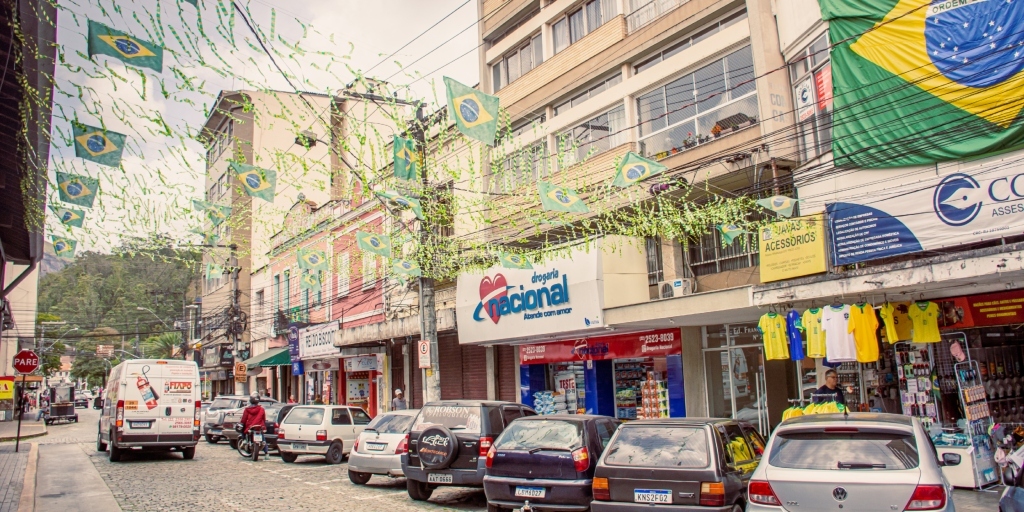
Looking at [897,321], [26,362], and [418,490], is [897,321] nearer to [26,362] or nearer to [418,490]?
[418,490]

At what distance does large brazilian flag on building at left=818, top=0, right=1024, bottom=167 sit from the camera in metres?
11.0

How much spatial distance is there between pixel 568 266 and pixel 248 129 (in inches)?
1268

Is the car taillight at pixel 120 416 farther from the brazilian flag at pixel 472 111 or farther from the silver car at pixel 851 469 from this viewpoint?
the silver car at pixel 851 469

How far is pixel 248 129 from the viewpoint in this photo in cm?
4494

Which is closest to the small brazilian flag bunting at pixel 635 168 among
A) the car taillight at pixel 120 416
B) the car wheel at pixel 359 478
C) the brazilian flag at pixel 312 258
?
the car wheel at pixel 359 478

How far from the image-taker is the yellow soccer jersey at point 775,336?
13.7 m

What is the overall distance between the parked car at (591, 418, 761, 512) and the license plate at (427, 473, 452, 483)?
3608 mm

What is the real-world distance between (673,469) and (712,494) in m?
0.46

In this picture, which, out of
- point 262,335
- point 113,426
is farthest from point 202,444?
point 262,335

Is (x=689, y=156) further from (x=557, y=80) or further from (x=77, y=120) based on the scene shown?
(x=77, y=120)

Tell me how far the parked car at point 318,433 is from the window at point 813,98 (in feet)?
38.3

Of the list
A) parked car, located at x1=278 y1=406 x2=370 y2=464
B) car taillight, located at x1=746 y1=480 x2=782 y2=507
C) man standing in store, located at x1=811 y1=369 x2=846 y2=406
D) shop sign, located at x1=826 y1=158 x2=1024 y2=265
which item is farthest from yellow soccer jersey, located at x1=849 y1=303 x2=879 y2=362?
parked car, located at x1=278 y1=406 x2=370 y2=464

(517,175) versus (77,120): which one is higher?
(517,175)

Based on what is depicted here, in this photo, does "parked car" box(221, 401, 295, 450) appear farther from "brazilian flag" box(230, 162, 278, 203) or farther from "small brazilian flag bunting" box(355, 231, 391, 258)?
"brazilian flag" box(230, 162, 278, 203)
